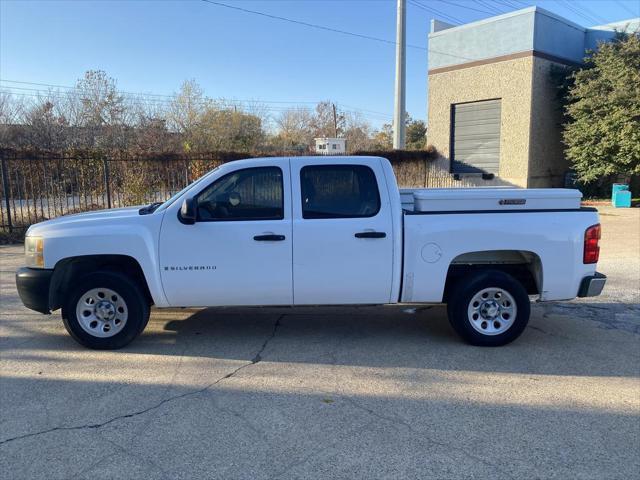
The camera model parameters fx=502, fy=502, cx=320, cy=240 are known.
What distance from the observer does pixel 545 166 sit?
24391mm

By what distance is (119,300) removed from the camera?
519cm

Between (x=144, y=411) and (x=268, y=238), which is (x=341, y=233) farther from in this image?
(x=144, y=411)

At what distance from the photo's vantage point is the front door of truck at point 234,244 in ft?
16.8

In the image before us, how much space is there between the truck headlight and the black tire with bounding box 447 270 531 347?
4.27 m

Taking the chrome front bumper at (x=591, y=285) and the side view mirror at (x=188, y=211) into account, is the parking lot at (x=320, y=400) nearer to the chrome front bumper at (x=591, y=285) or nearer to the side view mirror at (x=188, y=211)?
the chrome front bumper at (x=591, y=285)

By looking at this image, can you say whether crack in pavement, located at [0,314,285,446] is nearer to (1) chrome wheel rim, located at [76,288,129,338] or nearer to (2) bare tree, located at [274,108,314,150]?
(1) chrome wheel rim, located at [76,288,129,338]

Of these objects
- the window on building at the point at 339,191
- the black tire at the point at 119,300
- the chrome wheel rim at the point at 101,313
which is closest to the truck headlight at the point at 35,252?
the black tire at the point at 119,300

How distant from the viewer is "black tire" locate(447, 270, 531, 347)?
17.0 feet

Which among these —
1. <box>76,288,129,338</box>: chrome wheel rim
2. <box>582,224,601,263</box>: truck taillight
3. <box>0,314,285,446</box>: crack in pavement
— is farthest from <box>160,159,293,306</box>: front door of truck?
<box>582,224,601,263</box>: truck taillight

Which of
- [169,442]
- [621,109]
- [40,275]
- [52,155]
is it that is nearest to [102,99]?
[52,155]

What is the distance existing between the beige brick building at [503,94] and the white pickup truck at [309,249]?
1994 centimetres

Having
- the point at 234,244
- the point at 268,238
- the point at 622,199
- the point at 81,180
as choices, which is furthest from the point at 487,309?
the point at 622,199

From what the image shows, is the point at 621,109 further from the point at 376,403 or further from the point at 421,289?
the point at 376,403

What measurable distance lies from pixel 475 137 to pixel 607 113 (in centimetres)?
624
